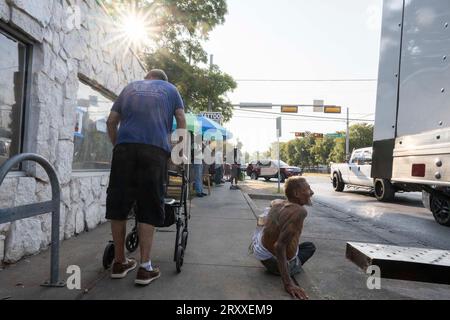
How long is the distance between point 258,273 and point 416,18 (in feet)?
10.8

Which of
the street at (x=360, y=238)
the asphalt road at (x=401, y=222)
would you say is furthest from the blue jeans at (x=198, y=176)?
the asphalt road at (x=401, y=222)

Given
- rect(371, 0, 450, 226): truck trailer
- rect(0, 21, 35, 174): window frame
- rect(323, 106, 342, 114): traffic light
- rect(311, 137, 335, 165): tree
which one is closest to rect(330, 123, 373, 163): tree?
rect(311, 137, 335, 165): tree

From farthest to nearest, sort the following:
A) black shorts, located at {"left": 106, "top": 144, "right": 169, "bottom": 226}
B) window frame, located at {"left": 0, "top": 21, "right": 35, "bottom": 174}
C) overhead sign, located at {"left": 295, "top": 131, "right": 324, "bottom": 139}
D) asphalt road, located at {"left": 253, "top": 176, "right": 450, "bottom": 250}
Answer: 1. overhead sign, located at {"left": 295, "top": 131, "right": 324, "bottom": 139}
2. asphalt road, located at {"left": 253, "top": 176, "right": 450, "bottom": 250}
3. window frame, located at {"left": 0, "top": 21, "right": 35, "bottom": 174}
4. black shorts, located at {"left": 106, "top": 144, "right": 169, "bottom": 226}

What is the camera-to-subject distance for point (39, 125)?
12.5 feet

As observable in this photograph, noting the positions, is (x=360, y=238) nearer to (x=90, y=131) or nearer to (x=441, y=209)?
(x=441, y=209)

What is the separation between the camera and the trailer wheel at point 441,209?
22.6 feet

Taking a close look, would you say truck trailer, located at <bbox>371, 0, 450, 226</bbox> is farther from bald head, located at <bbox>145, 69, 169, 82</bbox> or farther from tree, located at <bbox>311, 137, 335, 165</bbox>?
tree, located at <bbox>311, 137, 335, 165</bbox>

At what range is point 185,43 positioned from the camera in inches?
909

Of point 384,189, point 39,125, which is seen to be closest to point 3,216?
point 39,125

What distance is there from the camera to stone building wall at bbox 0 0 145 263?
3442mm

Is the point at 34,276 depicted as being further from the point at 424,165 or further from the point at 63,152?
the point at 424,165

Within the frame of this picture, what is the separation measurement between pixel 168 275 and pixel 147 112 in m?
1.44

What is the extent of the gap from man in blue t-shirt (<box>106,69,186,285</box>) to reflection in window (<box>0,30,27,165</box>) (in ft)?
4.12

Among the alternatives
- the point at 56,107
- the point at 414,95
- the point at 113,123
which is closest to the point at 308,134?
the point at 414,95
